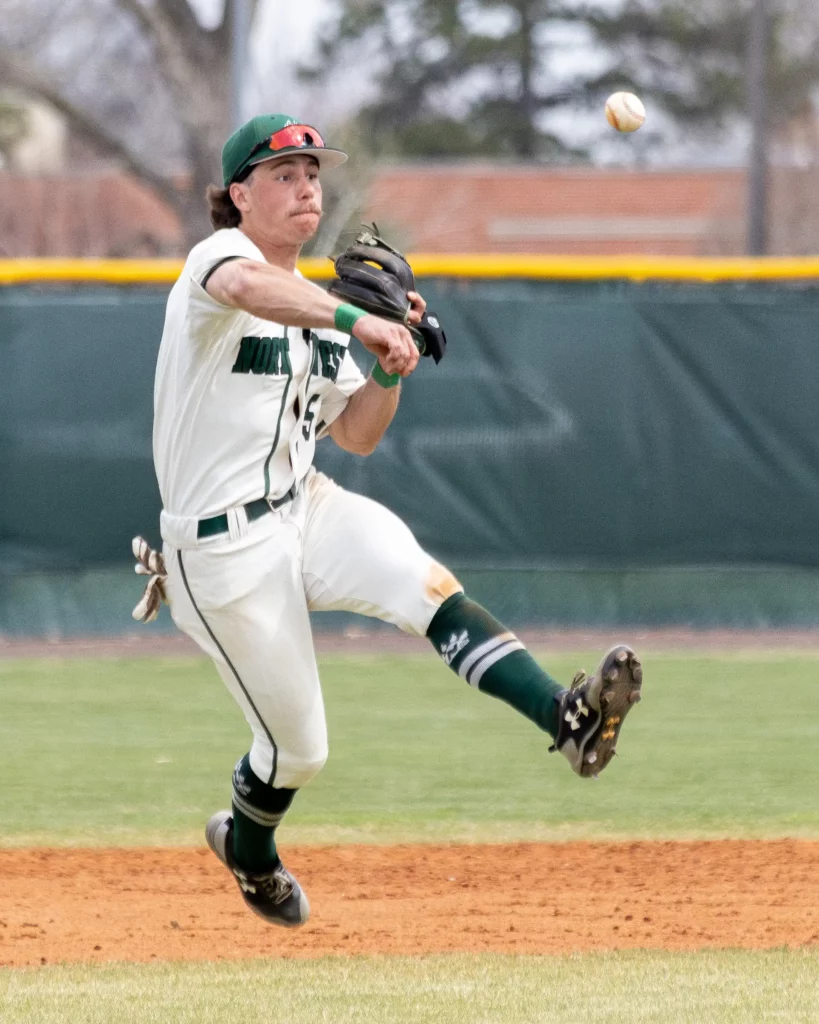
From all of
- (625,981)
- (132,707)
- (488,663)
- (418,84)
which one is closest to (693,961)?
(625,981)

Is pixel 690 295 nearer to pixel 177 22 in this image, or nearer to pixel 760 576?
pixel 760 576

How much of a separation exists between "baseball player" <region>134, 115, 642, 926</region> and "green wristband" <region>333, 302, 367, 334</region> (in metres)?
0.24

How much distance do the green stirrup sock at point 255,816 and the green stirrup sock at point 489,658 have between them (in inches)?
29.1

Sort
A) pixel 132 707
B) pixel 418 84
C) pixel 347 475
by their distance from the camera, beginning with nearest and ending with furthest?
pixel 132 707
pixel 347 475
pixel 418 84

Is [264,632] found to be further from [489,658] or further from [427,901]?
[427,901]

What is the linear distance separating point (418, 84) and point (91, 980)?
3170 centimetres

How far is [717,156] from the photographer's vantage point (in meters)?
35.6

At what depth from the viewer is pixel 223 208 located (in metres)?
4.49

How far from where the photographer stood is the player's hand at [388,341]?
384 cm

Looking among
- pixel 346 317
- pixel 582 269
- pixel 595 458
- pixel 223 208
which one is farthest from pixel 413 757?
pixel 582 269

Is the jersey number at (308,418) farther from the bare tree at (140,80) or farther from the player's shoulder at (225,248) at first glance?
the bare tree at (140,80)

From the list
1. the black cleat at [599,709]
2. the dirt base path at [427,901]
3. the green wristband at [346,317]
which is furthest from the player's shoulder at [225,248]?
the dirt base path at [427,901]

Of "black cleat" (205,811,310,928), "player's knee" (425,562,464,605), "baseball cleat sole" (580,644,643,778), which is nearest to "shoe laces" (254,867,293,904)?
"black cleat" (205,811,310,928)

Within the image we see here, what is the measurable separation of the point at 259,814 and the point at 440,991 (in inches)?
30.7
